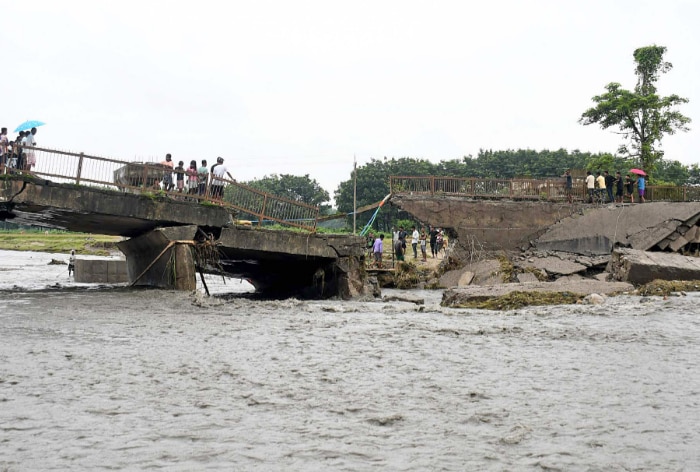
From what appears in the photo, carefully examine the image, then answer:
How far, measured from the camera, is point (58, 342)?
8820 millimetres

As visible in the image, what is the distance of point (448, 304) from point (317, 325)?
520 centimetres

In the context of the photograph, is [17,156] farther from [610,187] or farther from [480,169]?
[480,169]

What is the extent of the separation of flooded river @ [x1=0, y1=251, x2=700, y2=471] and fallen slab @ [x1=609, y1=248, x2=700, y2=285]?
6.78 meters

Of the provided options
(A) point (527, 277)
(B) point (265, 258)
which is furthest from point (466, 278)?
(B) point (265, 258)

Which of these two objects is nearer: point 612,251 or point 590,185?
→ point 612,251

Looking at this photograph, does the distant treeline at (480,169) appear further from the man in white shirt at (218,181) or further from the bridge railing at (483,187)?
the man in white shirt at (218,181)

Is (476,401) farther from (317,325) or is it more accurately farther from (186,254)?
(186,254)

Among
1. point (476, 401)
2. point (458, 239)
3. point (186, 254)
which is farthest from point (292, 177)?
point (476, 401)

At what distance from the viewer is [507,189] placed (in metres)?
26.9

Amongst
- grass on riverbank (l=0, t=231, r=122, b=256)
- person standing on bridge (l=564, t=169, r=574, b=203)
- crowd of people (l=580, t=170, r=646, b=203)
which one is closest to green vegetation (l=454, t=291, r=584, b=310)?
person standing on bridge (l=564, t=169, r=574, b=203)

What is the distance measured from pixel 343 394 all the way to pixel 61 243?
5171 centimetres

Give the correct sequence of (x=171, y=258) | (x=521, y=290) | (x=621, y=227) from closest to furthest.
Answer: (x=521, y=290), (x=171, y=258), (x=621, y=227)

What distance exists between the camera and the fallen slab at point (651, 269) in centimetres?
1845

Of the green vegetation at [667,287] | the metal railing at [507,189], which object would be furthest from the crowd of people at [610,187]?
the green vegetation at [667,287]
